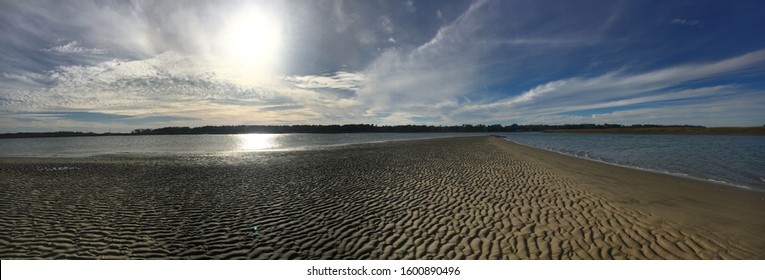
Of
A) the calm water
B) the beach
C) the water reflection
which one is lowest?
the water reflection

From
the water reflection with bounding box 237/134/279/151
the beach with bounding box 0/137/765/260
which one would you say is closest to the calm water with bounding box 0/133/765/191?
the water reflection with bounding box 237/134/279/151

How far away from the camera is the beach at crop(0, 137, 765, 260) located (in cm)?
620

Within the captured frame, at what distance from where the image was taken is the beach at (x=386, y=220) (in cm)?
620

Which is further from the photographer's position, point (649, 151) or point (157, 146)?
point (157, 146)

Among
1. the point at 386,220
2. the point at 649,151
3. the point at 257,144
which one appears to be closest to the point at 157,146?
the point at 257,144

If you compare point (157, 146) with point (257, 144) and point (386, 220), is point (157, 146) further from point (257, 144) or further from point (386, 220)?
point (386, 220)

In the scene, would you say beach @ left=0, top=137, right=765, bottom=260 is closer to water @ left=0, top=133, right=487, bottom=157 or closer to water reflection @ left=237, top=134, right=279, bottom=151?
water @ left=0, top=133, right=487, bottom=157

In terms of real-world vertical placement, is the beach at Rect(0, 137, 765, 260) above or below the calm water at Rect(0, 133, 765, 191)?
above

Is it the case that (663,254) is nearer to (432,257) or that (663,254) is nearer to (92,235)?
(432,257)

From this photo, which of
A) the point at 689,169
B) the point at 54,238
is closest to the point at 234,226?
the point at 54,238

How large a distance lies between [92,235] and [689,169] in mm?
32157

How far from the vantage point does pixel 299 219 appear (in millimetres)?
8344

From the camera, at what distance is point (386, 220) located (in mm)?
8125

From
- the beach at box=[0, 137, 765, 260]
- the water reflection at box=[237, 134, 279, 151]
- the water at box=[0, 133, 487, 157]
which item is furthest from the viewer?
the water reflection at box=[237, 134, 279, 151]
